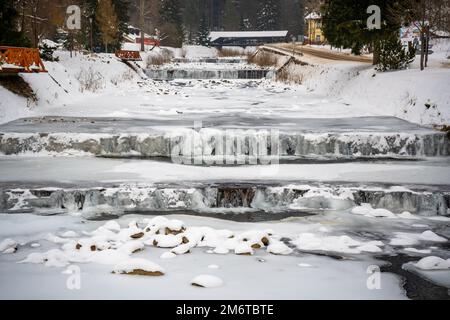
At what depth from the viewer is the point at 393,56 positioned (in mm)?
22828

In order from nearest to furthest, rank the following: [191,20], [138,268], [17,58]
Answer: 1. [138,268]
2. [17,58]
3. [191,20]

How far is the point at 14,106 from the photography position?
18.2m

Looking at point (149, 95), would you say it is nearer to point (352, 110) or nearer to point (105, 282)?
point (352, 110)

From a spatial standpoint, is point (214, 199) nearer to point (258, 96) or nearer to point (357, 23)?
point (357, 23)

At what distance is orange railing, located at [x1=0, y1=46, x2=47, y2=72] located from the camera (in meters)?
19.6

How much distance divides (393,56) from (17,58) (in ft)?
47.2

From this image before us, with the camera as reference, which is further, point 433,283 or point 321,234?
point 321,234

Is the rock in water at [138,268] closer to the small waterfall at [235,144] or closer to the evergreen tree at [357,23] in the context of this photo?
the small waterfall at [235,144]

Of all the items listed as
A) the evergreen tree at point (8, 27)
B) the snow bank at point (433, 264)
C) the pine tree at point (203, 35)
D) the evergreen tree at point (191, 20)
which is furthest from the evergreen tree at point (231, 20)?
the snow bank at point (433, 264)

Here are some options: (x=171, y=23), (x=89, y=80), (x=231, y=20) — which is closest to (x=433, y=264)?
(x=89, y=80)

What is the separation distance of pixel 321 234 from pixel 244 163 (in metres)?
4.97

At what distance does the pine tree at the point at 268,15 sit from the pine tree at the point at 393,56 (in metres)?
80.5
